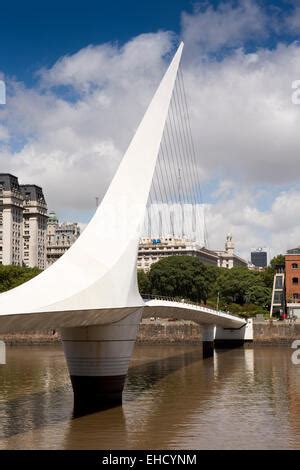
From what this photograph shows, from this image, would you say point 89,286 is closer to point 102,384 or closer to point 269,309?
point 102,384

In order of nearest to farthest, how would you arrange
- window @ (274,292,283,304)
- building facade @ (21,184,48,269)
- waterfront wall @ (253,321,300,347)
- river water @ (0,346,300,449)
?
river water @ (0,346,300,449), waterfront wall @ (253,321,300,347), window @ (274,292,283,304), building facade @ (21,184,48,269)

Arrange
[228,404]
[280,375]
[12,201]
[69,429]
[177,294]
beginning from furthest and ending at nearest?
→ [12,201]
[177,294]
[280,375]
[228,404]
[69,429]

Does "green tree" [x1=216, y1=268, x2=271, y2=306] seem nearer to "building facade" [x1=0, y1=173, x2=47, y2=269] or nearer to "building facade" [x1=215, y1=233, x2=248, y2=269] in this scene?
"building facade" [x1=0, y1=173, x2=47, y2=269]

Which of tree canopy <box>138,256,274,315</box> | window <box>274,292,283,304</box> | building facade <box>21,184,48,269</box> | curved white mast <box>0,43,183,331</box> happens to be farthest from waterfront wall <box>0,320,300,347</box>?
building facade <box>21,184,48,269</box>

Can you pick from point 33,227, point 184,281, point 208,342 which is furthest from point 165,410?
point 33,227

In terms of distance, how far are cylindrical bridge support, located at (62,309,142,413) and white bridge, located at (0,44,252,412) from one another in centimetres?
3

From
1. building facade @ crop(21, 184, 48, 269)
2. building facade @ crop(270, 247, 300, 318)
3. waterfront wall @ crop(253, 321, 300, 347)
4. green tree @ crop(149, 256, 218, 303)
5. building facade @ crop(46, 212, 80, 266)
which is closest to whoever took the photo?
waterfront wall @ crop(253, 321, 300, 347)

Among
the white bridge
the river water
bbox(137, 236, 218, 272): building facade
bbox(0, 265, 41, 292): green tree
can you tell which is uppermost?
bbox(137, 236, 218, 272): building facade

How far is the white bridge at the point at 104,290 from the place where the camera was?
1858 centimetres

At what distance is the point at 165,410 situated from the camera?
24703 mm

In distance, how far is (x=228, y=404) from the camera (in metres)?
26.5

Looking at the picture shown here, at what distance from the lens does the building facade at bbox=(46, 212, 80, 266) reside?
533 ft
